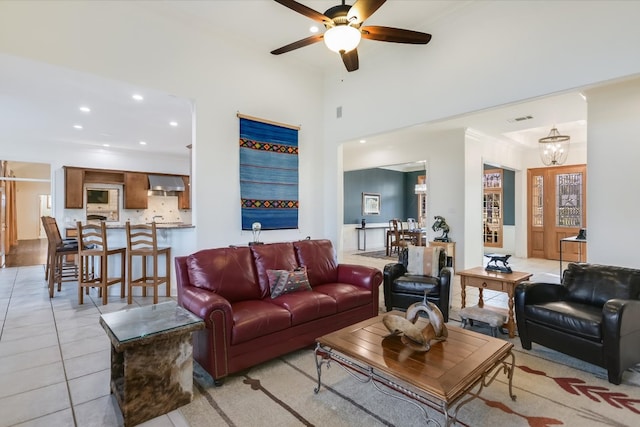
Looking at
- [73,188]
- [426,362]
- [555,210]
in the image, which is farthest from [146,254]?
[555,210]

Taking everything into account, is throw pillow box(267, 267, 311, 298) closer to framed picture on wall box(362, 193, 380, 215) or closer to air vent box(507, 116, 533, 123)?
air vent box(507, 116, 533, 123)

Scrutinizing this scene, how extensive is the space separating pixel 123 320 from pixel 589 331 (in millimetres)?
3552

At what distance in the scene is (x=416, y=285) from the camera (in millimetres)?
3752

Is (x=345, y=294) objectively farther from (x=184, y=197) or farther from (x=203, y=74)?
(x=184, y=197)

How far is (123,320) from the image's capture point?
2.17 metres

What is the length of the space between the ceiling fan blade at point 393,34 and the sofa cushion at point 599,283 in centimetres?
285

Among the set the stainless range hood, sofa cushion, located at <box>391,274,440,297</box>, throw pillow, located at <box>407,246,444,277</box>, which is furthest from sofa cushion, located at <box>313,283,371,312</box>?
the stainless range hood

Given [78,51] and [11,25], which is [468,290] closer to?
[78,51]

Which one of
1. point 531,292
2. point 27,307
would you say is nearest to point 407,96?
point 531,292

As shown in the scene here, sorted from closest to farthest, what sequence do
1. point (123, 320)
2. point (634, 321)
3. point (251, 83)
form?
point (123, 320)
point (634, 321)
point (251, 83)

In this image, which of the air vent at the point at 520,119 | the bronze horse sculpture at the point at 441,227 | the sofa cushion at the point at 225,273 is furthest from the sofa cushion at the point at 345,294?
the air vent at the point at 520,119

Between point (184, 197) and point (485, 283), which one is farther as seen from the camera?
point (184, 197)

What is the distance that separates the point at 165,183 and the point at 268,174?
5.44 m

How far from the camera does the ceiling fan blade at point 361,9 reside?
8.70 ft
